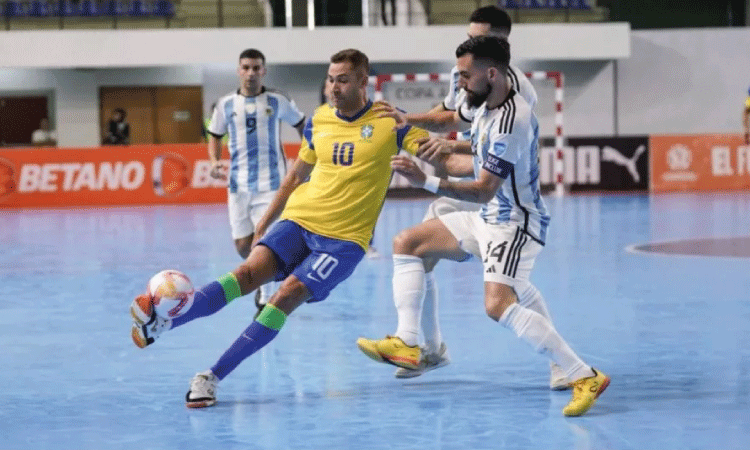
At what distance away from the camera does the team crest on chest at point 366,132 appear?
22.3 ft

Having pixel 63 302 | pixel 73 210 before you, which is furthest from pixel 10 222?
pixel 63 302

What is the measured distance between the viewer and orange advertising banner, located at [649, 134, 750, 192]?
2512 centimetres

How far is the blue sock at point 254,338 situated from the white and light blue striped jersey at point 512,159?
1249mm

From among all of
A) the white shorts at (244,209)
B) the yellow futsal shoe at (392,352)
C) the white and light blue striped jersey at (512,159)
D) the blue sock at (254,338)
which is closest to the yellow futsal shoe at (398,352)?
the yellow futsal shoe at (392,352)

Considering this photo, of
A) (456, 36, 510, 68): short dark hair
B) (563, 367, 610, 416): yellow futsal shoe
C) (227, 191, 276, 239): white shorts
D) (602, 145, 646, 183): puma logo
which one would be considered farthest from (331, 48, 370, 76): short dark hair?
(602, 145, 646, 183): puma logo

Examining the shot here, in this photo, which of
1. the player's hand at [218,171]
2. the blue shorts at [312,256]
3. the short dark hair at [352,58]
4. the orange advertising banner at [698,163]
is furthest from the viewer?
the orange advertising banner at [698,163]

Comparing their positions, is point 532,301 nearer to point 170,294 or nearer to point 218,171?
point 170,294

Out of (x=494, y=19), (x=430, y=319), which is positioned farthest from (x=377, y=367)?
(x=494, y=19)

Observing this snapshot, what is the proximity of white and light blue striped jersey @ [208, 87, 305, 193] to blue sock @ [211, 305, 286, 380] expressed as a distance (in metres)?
4.14

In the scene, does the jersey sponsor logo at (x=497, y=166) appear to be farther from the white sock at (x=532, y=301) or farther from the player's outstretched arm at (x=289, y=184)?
the player's outstretched arm at (x=289, y=184)

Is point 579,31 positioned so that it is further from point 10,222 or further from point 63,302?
point 63,302

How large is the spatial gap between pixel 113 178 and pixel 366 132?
17826mm

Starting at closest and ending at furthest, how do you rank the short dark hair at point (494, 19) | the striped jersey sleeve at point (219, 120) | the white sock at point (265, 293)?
the short dark hair at point (494, 19) → the white sock at point (265, 293) → the striped jersey sleeve at point (219, 120)

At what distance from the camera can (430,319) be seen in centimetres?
722
